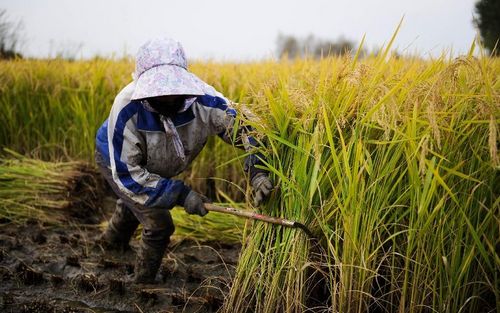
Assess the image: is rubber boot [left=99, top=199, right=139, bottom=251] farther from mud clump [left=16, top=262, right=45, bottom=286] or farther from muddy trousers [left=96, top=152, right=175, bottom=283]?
mud clump [left=16, top=262, right=45, bottom=286]

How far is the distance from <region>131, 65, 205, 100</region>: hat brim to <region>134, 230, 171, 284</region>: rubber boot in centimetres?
92

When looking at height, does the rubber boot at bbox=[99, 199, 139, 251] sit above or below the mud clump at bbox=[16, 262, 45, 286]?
above

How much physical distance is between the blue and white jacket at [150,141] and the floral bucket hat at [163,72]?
0.62 feet

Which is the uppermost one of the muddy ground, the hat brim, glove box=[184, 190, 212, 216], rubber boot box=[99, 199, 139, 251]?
the hat brim

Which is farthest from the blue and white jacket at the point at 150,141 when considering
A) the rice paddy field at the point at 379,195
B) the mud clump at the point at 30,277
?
the mud clump at the point at 30,277

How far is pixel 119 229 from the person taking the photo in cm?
342

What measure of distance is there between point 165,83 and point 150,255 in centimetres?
114

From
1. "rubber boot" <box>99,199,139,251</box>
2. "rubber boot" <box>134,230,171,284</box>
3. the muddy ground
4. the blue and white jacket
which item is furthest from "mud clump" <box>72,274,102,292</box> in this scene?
the blue and white jacket

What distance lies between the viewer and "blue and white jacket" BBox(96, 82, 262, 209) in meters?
2.59

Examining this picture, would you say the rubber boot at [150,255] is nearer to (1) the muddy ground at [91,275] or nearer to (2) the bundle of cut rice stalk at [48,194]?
(1) the muddy ground at [91,275]

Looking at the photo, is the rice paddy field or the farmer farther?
the farmer

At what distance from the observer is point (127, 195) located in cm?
271

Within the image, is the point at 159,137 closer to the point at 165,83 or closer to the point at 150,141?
the point at 150,141

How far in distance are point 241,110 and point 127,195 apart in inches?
34.6
